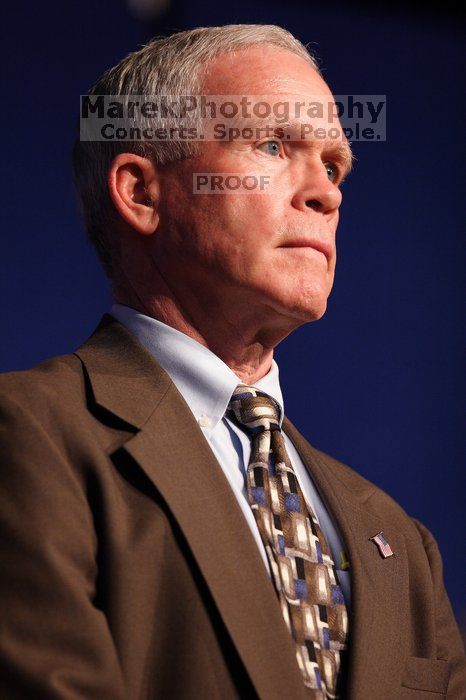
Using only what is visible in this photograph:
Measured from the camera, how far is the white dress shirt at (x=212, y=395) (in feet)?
4.49

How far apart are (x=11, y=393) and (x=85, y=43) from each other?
3.69 feet

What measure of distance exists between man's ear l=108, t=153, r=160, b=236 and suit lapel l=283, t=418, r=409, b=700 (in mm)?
403

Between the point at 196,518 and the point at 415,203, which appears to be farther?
the point at 415,203

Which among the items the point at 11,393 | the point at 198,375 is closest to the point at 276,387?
the point at 198,375

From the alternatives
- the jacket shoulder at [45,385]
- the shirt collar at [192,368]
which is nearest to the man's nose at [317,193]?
the shirt collar at [192,368]

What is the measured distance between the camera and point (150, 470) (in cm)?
123

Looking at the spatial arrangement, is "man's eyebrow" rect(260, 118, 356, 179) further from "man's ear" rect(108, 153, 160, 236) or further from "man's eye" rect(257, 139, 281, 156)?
"man's ear" rect(108, 153, 160, 236)

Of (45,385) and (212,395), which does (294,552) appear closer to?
(212,395)

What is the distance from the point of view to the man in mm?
→ 1126

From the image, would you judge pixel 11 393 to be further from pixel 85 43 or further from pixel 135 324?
pixel 85 43

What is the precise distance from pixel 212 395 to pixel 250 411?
0.07 meters

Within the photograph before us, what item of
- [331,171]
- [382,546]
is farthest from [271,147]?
[382,546]

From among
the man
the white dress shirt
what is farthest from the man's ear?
the white dress shirt

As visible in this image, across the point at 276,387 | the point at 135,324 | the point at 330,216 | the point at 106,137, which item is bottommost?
the point at 276,387
